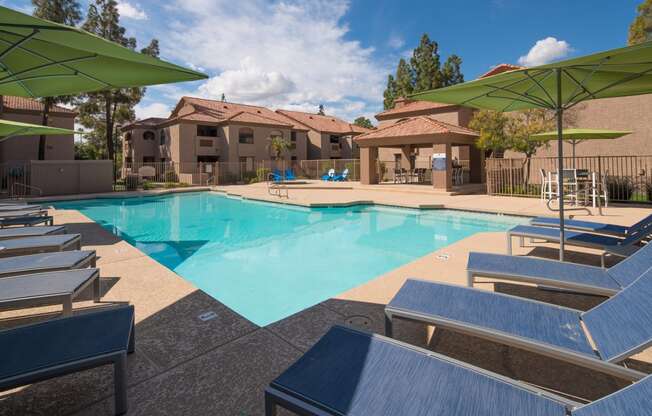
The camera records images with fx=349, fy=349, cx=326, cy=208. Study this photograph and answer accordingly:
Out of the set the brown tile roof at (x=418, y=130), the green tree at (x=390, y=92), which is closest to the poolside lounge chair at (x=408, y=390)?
the brown tile roof at (x=418, y=130)

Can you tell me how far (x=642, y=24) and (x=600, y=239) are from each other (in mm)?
37467

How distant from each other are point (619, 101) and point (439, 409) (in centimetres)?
2207

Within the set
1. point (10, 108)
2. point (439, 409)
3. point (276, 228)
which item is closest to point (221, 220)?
point (276, 228)

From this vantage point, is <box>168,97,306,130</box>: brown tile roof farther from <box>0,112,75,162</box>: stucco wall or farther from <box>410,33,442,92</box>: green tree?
<box>410,33,442,92</box>: green tree

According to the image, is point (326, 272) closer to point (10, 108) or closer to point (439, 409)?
point (439, 409)

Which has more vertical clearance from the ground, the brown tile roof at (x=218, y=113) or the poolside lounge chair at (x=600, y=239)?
the brown tile roof at (x=218, y=113)

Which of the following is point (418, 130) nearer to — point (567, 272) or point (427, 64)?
point (567, 272)

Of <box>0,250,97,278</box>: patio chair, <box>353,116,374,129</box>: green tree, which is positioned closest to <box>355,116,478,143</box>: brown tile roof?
<box>0,250,97,278</box>: patio chair

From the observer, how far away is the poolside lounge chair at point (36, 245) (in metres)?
4.98

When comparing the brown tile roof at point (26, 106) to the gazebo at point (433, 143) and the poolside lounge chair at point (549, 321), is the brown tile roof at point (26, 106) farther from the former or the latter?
the poolside lounge chair at point (549, 321)

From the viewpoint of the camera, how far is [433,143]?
59.4ft

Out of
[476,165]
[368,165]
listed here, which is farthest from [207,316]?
[476,165]

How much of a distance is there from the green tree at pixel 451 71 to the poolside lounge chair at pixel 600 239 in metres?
42.9

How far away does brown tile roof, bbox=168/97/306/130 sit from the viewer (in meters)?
34.2
